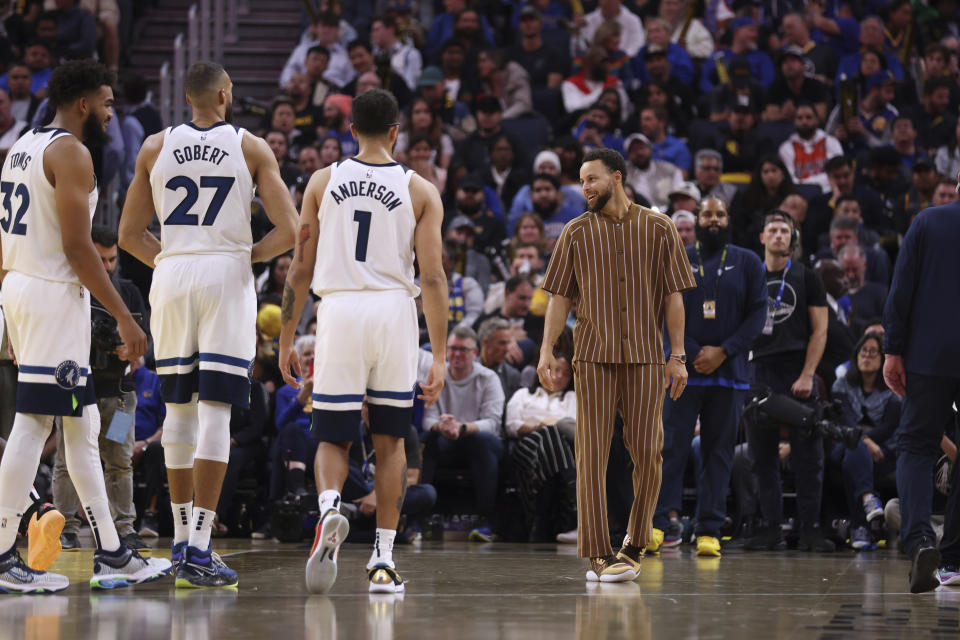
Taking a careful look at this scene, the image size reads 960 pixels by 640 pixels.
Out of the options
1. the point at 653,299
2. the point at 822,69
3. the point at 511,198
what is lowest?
the point at 653,299

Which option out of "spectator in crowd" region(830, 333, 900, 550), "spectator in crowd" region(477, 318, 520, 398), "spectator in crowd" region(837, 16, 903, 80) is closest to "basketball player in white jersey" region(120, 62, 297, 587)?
"spectator in crowd" region(477, 318, 520, 398)

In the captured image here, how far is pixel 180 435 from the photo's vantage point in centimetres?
541

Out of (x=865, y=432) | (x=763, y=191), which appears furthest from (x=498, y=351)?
(x=763, y=191)

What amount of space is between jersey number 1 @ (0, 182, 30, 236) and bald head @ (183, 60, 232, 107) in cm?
80

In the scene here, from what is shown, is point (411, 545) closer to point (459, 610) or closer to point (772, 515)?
point (772, 515)

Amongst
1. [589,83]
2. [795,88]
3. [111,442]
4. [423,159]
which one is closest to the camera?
[111,442]

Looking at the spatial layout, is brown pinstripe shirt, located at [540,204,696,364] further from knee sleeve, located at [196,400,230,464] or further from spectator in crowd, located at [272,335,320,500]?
spectator in crowd, located at [272,335,320,500]

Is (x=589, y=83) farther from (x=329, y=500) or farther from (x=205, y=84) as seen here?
(x=329, y=500)

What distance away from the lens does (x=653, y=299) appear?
615 centimetres

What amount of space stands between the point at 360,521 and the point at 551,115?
673 centimetres

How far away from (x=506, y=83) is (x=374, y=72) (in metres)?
1.51

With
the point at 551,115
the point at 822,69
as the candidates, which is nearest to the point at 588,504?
the point at 551,115

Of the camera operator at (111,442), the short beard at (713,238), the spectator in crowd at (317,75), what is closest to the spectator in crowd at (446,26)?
the spectator in crowd at (317,75)

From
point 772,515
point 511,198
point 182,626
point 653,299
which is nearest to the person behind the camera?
point 182,626
